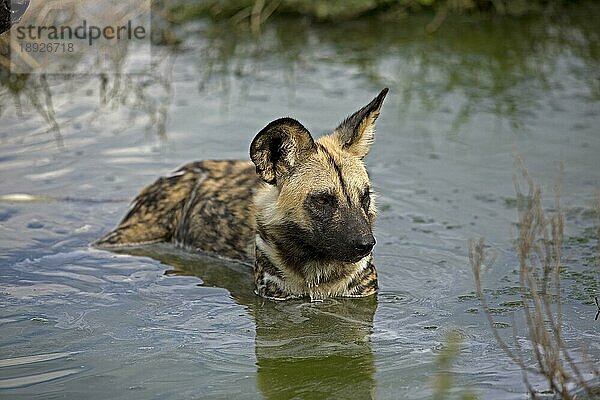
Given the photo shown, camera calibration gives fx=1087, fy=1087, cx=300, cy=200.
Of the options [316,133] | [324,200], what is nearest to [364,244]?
[324,200]

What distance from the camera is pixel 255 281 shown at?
17.7 ft

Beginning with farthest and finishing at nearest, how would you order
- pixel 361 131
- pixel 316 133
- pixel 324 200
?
pixel 316 133
pixel 361 131
pixel 324 200

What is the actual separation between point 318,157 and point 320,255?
0.46 m

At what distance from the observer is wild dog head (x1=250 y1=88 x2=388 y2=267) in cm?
495

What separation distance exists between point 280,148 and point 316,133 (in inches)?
109

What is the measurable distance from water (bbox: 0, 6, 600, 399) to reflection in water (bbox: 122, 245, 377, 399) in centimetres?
1

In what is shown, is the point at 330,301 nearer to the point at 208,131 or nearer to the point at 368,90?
the point at 208,131

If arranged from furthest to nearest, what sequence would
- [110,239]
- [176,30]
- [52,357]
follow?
[176,30] < [110,239] < [52,357]

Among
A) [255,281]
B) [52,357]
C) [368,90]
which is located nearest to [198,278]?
[255,281]

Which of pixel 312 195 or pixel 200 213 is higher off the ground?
pixel 312 195

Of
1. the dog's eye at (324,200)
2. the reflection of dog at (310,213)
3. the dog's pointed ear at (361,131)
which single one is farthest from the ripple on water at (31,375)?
the dog's pointed ear at (361,131)

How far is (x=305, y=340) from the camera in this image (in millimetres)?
4773

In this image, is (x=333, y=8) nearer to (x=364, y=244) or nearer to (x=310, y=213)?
(x=310, y=213)

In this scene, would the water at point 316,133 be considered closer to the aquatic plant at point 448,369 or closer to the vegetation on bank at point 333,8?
the aquatic plant at point 448,369
